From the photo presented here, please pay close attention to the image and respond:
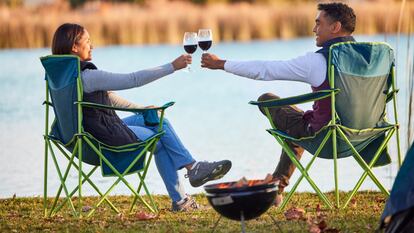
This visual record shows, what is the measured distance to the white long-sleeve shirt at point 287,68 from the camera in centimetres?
562

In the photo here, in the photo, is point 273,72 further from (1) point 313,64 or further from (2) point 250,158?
(2) point 250,158

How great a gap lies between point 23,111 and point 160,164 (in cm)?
800

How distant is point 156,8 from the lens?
23031 mm

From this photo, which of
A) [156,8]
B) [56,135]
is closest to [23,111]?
[56,135]

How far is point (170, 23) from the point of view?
21.9m

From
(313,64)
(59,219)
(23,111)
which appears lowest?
(23,111)

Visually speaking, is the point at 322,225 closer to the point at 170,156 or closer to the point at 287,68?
the point at 287,68

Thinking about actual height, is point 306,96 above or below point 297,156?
above

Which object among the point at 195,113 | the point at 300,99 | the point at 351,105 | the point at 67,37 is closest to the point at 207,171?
the point at 300,99

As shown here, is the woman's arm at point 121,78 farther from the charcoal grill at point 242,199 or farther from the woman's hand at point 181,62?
the charcoal grill at point 242,199

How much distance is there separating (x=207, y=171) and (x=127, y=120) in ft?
1.80

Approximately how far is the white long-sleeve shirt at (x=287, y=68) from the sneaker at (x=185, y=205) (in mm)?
751

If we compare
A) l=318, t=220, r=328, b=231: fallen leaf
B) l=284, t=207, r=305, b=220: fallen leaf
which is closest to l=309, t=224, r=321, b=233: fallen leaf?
l=318, t=220, r=328, b=231: fallen leaf

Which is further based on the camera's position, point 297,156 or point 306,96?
point 297,156
